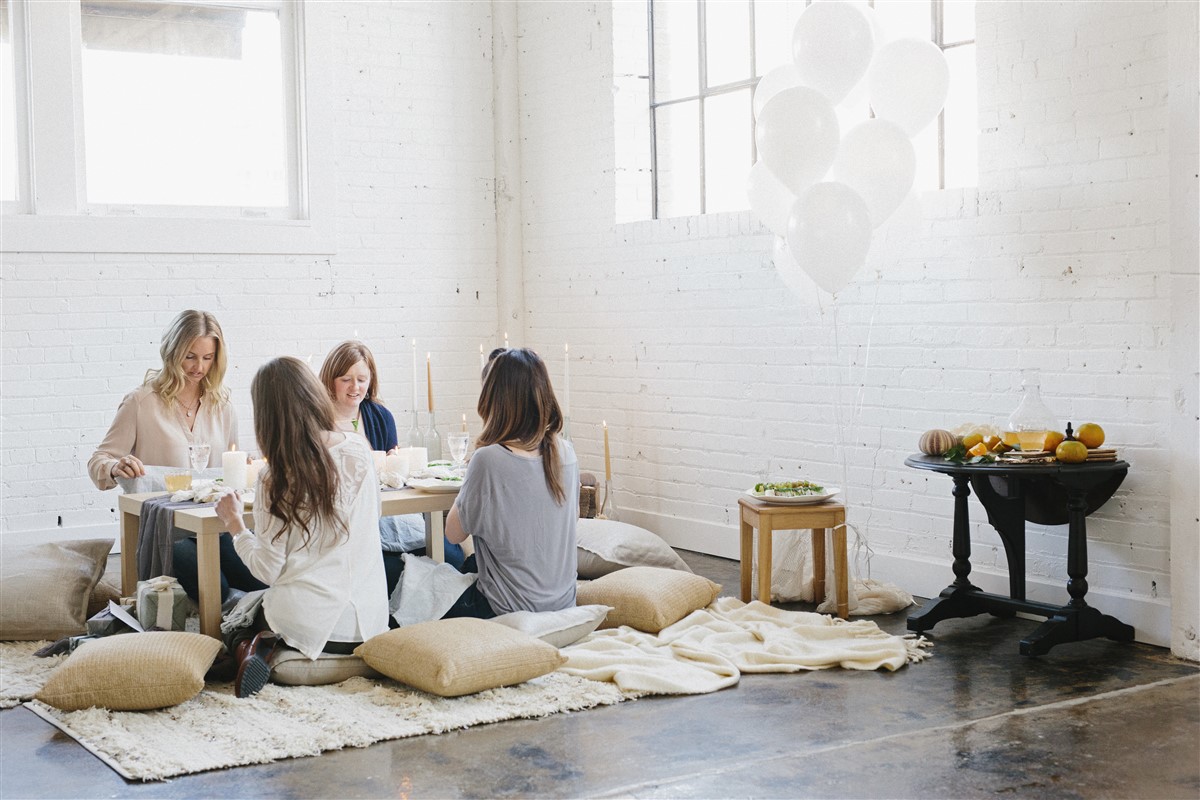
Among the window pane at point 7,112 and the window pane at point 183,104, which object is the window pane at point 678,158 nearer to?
the window pane at point 183,104

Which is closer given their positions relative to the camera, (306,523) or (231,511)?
(306,523)

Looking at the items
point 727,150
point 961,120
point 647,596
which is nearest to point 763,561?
point 647,596

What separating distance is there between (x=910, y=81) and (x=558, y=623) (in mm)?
2150

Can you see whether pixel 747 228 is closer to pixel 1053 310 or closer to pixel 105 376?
pixel 1053 310

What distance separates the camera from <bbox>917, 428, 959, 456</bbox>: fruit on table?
444cm

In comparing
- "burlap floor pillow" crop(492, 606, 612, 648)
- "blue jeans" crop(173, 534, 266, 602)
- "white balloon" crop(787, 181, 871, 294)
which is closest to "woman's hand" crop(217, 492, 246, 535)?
"blue jeans" crop(173, 534, 266, 602)

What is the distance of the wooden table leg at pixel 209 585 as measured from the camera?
158 inches

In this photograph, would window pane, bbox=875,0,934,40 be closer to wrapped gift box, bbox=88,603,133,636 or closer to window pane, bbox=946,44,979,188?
window pane, bbox=946,44,979,188

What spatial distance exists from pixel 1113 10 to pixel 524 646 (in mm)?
2772

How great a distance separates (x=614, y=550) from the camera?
5.25 m

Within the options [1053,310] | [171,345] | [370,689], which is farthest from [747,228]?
[370,689]

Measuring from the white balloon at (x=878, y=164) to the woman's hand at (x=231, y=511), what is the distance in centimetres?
226

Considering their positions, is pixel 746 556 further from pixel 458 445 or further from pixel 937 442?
pixel 458 445

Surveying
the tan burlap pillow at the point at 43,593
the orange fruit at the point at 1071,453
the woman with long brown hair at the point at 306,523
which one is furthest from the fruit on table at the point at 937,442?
the tan burlap pillow at the point at 43,593
